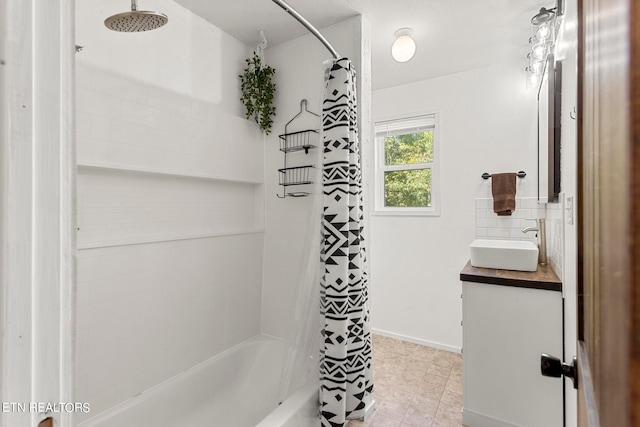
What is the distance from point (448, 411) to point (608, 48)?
2269 millimetres

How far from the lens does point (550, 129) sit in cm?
194

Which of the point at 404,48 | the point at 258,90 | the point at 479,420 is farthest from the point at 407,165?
the point at 479,420

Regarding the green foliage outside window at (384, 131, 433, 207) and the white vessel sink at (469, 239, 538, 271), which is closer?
the white vessel sink at (469, 239, 538, 271)

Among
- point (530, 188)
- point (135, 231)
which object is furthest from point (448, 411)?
point (135, 231)

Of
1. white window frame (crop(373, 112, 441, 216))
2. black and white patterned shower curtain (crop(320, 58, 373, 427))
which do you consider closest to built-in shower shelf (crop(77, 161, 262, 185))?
black and white patterned shower curtain (crop(320, 58, 373, 427))

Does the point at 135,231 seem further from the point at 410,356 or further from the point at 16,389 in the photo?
the point at 410,356

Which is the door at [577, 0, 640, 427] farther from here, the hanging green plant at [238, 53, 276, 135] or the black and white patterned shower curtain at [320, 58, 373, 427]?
the hanging green plant at [238, 53, 276, 135]

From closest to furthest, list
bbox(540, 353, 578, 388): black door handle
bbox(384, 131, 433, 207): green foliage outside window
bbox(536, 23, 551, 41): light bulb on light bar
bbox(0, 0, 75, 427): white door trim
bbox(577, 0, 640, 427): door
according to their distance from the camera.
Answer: bbox(577, 0, 640, 427): door < bbox(0, 0, 75, 427): white door trim < bbox(540, 353, 578, 388): black door handle < bbox(536, 23, 551, 41): light bulb on light bar < bbox(384, 131, 433, 207): green foliage outside window

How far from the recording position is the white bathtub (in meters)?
1.57

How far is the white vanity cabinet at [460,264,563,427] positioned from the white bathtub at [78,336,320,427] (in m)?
0.94

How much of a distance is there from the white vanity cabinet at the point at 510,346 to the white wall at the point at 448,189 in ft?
3.44

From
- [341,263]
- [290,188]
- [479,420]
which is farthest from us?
[290,188]

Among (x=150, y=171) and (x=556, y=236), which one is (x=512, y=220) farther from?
(x=150, y=171)

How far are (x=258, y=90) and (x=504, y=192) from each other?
2.13 m
